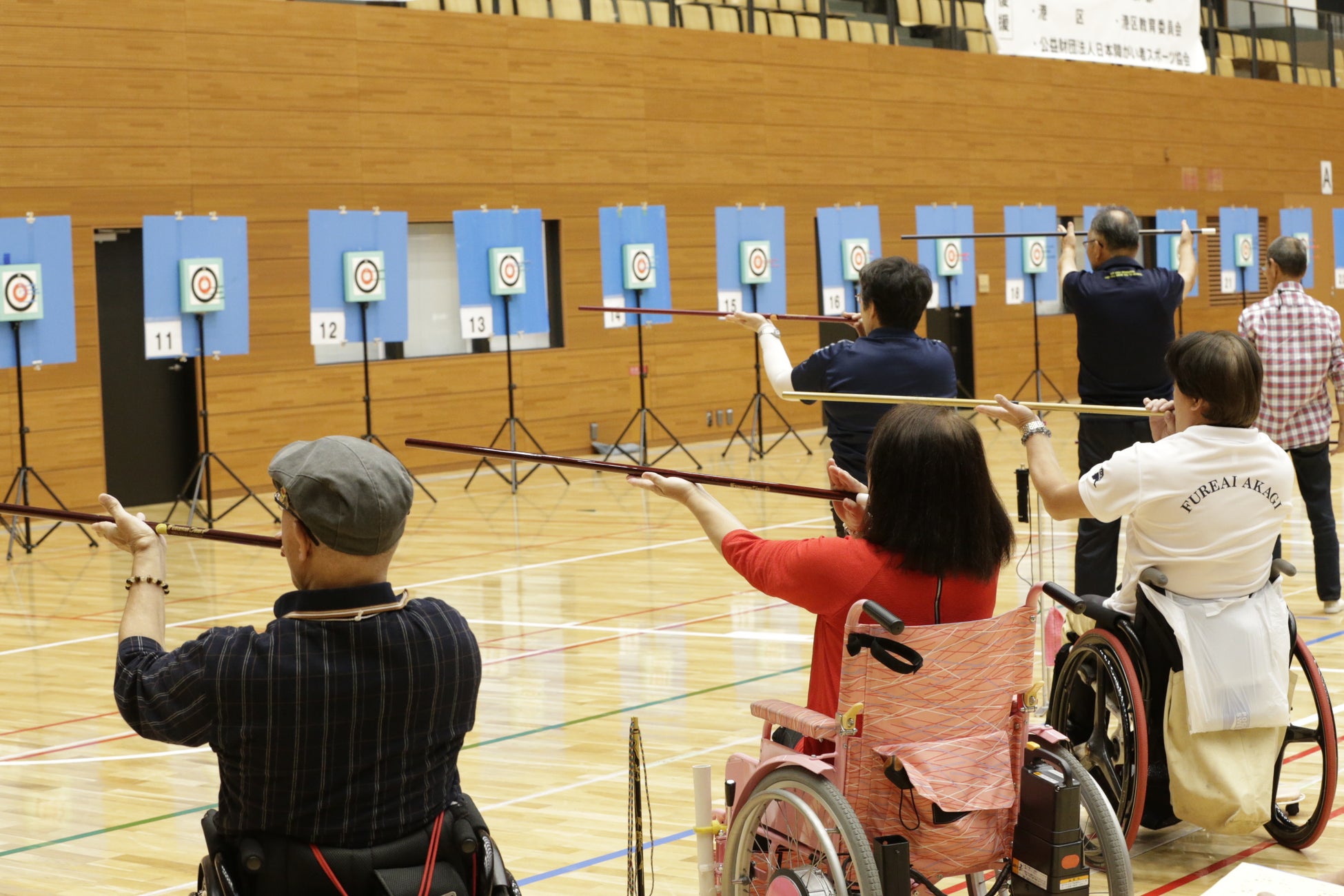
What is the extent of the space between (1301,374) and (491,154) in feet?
21.6

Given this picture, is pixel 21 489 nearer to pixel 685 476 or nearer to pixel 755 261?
pixel 755 261

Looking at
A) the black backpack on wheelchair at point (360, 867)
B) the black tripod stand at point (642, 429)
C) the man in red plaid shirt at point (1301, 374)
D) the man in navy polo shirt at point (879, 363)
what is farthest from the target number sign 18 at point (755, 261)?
the black backpack on wheelchair at point (360, 867)

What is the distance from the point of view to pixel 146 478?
9.55m

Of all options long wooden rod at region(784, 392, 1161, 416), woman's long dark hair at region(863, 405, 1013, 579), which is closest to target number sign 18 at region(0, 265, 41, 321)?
long wooden rod at region(784, 392, 1161, 416)

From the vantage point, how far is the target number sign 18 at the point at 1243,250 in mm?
15203

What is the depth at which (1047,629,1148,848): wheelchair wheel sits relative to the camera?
2977 mm

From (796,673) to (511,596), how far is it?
5.91 feet

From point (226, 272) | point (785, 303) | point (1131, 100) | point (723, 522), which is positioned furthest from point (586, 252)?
point (723, 522)

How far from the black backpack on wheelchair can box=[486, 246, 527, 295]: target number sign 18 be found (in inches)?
329

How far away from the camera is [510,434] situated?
10.6 meters

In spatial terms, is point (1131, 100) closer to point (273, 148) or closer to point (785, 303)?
point (785, 303)

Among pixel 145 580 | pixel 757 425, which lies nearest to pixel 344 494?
pixel 145 580

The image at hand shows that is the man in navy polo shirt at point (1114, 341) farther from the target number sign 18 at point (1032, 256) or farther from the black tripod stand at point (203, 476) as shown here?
the target number sign 18 at point (1032, 256)

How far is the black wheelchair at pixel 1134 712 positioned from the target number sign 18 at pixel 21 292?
6345mm
